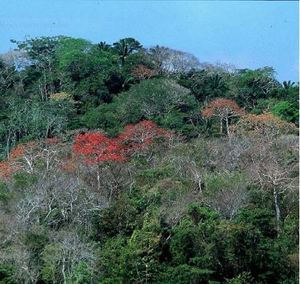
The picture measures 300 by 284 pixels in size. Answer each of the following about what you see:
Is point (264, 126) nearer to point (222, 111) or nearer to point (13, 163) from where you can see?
point (222, 111)

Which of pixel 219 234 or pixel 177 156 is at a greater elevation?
pixel 177 156

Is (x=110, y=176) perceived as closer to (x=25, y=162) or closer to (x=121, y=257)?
(x=25, y=162)

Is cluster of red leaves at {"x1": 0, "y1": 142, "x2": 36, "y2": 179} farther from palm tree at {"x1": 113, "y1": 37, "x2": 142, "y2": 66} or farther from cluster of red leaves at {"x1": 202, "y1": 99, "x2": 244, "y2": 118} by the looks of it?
palm tree at {"x1": 113, "y1": 37, "x2": 142, "y2": 66}

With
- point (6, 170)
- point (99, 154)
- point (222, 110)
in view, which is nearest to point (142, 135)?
point (99, 154)

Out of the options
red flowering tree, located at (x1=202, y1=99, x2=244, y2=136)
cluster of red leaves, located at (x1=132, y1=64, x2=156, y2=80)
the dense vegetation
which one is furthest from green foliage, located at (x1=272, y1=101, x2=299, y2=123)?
cluster of red leaves, located at (x1=132, y1=64, x2=156, y2=80)

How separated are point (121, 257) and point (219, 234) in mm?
2159

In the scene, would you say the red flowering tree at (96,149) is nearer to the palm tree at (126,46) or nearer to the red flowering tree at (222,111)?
the red flowering tree at (222,111)

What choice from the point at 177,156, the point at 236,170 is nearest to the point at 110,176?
the point at 177,156

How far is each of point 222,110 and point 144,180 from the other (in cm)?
881

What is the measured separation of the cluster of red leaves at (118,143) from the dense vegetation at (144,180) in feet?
0.18

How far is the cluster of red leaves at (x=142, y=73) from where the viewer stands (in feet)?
104

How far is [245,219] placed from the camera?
14531mm

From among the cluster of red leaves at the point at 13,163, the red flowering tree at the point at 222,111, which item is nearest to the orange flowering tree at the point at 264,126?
the red flowering tree at the point at 222,111

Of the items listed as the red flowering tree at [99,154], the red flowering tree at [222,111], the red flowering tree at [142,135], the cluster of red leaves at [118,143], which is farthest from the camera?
the red flowering tree at [222,111]
